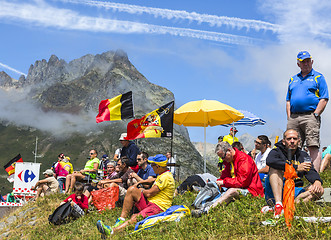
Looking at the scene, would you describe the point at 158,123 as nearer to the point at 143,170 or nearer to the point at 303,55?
the point at 143,170

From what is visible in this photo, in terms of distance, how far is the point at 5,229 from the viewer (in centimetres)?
1368

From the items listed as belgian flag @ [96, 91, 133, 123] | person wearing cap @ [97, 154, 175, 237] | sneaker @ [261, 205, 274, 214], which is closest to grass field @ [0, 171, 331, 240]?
sneaker @ [261, 205, 274, 214]

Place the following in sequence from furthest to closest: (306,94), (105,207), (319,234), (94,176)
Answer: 1. (94,176)
2. (105,207)
3. (306,94)
4. (319,234)

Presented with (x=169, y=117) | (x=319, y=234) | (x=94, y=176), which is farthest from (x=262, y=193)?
(x=94, y=176)

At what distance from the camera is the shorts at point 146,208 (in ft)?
26.3

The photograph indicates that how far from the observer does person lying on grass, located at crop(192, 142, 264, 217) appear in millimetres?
7168

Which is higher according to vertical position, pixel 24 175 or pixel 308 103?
pixel 308 103

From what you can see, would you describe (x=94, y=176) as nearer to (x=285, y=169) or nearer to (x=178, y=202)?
(x=178, y=202)

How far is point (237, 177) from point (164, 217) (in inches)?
61.1

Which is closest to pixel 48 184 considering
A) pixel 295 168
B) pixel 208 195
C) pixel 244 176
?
pixel 208 195

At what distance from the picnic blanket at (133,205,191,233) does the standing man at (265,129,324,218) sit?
1973mm

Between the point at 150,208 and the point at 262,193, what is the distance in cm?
228

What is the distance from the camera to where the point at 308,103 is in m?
7.88

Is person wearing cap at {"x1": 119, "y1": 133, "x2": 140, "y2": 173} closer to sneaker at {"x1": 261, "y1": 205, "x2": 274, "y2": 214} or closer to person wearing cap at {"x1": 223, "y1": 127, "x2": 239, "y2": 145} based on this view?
person wearing cap at {"x1": 223, "y1": 127, "x2": 239, "y2": 145}
